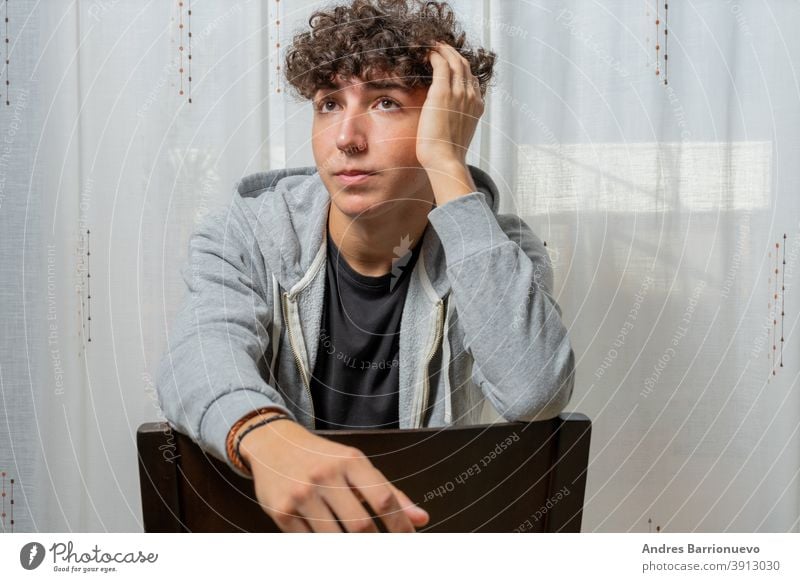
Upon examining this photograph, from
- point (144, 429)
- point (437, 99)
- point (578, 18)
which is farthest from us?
point (578, 18)

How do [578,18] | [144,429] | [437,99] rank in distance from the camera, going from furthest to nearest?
[578,18] < [437,99] < [144,429]

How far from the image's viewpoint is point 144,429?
0.42m

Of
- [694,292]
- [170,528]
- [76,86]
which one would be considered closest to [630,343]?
[694,292]

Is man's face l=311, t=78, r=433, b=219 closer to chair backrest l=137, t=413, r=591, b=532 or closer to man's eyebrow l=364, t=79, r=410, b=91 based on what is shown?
man's eyebrow l=364, t=79, r=410, b=91

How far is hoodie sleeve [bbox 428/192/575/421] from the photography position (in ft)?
1.70

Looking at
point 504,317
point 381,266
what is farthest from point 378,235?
point 504,317

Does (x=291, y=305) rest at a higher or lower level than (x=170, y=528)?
higher

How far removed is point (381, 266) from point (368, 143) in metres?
0.10

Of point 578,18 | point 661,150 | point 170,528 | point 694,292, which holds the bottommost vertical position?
point 170,528

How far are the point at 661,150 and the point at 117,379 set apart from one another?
1.71ft

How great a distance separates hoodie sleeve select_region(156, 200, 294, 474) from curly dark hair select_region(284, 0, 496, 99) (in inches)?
5.2

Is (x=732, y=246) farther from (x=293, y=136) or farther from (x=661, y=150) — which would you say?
(x=293, y=136)

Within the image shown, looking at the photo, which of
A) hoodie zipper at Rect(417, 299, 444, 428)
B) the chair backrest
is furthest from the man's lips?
the chair backrest

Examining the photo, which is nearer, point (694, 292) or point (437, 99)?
point (437, 99)
